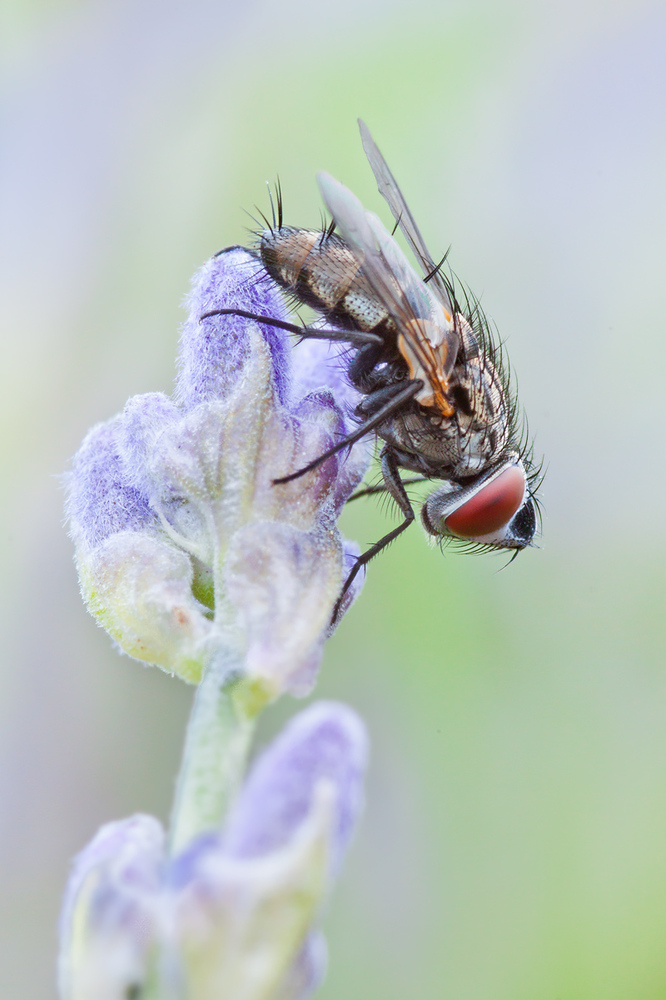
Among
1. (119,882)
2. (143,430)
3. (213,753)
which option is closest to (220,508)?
(143,430)

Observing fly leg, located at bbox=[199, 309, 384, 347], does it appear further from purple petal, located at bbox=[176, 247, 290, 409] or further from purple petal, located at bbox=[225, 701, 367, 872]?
purple petal, located at bbox=[225, 701, 367, 872]

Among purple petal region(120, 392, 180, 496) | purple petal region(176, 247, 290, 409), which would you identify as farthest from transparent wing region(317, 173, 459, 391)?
purple petal region(120, 392, 180, 496)

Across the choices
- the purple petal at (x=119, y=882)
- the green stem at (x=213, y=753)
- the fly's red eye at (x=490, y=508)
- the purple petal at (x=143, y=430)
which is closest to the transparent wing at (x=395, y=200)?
the fly's red eye at (x=490, y=508)

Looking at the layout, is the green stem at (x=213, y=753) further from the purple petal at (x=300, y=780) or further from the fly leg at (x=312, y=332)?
the fly leg at (x=312, y=332)

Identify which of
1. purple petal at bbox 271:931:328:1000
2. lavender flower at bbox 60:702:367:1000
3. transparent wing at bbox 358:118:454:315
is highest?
transparent wing at bbox 358:118:454:315

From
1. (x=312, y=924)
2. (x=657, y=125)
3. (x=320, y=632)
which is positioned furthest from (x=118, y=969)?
(x=657, y=125)

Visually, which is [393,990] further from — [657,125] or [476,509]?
[657,125]
